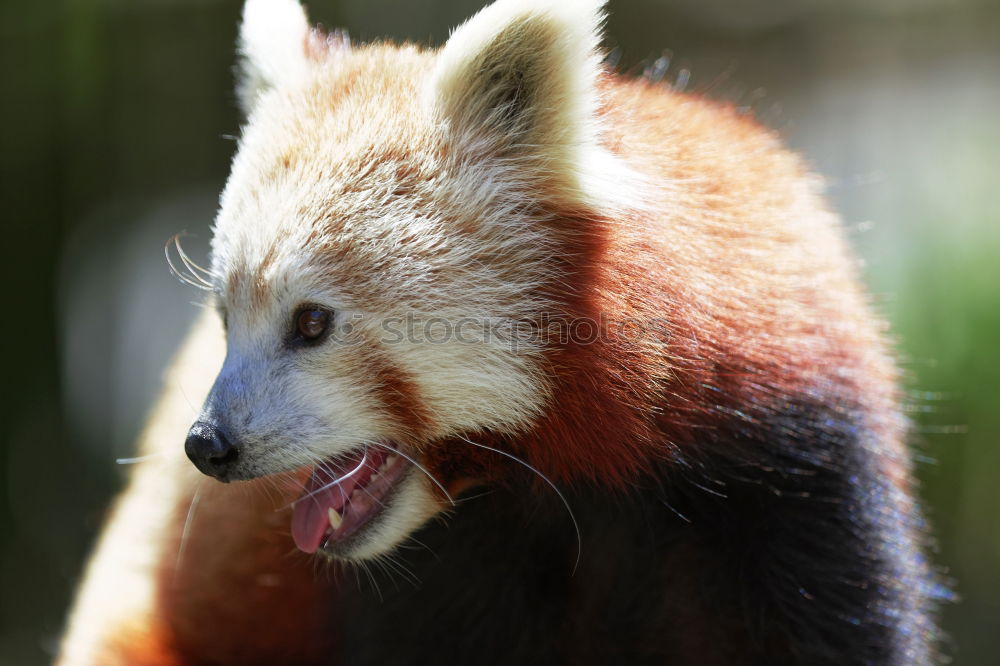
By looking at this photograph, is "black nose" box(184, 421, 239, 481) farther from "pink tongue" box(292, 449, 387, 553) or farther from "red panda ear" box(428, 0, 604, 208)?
"red panda ear" box(428, 0, 604, 208)

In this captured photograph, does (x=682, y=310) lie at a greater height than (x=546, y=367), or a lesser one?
greater

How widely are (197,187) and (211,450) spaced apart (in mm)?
4160

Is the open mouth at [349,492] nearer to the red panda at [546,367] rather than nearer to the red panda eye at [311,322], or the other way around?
the red panda at [546,367]

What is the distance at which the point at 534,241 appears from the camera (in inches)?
68.0

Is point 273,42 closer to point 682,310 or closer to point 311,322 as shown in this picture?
point 311,322

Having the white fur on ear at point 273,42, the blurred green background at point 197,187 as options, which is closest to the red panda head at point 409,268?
the white fur on ear at point 273,42

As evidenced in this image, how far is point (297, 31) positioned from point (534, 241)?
749 millimetres

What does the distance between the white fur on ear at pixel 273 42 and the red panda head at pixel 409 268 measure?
9.4 inches

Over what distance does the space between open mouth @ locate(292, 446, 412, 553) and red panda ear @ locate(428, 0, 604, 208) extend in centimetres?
60

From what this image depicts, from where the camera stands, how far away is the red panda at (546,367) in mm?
1669

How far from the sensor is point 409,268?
1.66 meters

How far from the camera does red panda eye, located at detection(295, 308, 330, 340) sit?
167cm

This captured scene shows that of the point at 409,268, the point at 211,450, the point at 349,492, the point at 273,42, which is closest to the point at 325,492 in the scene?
the point at 349,492

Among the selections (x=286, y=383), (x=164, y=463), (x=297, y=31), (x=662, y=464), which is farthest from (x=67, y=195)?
(x=662, y=464)
